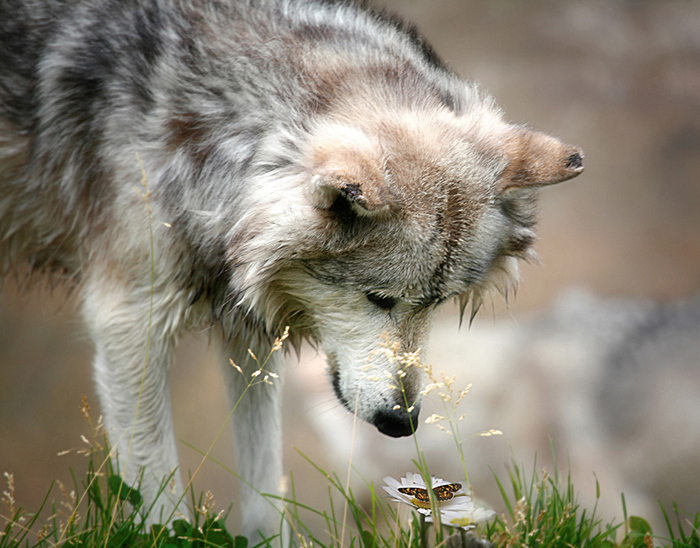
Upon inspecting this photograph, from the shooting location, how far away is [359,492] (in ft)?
13.8

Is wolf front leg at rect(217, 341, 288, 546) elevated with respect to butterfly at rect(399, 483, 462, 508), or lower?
lower

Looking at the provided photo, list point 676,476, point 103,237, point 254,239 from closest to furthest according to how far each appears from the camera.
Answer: point 254,239
point 103,237
point 676,476

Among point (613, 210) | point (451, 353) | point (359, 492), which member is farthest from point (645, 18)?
point (359, 492)

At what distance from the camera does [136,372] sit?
227 cm

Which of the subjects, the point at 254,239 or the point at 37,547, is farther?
the point at 254,239

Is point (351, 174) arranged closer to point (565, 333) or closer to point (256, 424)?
point (256, 424)

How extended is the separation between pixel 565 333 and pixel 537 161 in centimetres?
304

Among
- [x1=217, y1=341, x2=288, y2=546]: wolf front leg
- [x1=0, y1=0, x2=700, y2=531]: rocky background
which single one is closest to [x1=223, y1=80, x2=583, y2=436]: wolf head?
[x1=217, y1=341, x2=288, y2=546]: wolf front leg

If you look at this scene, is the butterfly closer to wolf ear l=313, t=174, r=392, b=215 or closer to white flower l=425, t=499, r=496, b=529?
white flower l=425, t=499, r=496, b=529

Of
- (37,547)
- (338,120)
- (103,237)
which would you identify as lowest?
(37,547)

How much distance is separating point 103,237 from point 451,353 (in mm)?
3041

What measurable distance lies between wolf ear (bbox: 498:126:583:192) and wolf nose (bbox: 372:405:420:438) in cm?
73

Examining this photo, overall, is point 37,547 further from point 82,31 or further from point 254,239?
point 82,31

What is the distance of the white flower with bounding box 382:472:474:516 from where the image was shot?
4.44 feet
